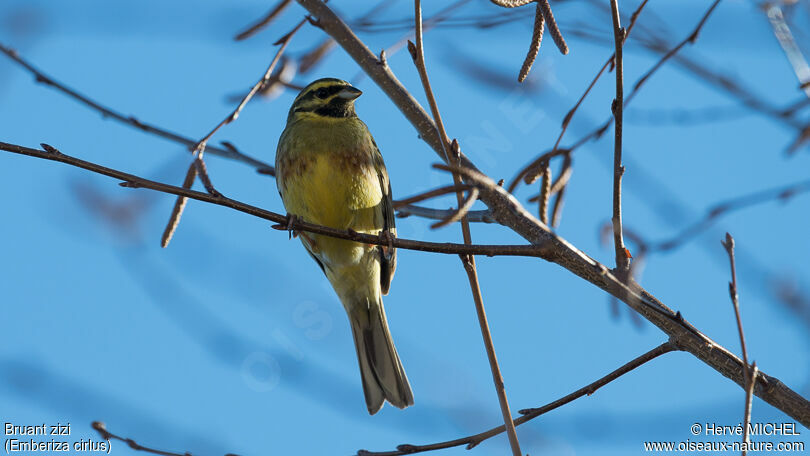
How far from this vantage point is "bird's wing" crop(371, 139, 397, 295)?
5215mm

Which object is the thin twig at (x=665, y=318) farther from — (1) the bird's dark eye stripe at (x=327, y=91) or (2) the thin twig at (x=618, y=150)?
(1) the bird's dark eye stripe at (x=327, y=91)

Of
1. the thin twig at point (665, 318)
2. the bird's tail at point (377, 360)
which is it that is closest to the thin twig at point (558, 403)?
the thin twig at point (665, 318)

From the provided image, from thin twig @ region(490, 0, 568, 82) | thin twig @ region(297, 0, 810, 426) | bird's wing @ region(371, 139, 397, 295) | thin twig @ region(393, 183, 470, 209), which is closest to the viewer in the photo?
thin twig @ region(393, 183, 470, 209)

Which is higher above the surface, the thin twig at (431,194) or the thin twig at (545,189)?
the thin twig at (545,189)

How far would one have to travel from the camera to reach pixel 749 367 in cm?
230

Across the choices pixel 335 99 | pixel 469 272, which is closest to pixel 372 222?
pixel 335 99

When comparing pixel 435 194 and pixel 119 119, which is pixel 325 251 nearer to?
pixel 119 119

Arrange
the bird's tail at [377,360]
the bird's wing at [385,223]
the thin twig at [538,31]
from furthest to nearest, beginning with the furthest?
the bird's wing at [385,223] < the bird's tail at [377,360] < the thin twig at [538,31]

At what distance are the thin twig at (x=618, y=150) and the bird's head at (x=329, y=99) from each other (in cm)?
335

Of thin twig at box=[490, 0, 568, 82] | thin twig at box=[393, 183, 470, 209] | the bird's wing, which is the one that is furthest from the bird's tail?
thin twig at box=[393, 183, 470, 209]

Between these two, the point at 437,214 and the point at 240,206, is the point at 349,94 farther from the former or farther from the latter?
the point at 240,206

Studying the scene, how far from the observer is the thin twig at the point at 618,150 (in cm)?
244

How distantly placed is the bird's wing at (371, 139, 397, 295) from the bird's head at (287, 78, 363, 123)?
37 cm

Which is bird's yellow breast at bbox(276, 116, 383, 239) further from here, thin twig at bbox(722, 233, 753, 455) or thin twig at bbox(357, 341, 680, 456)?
thin twig at bbox(722, 233, 753, 455)
